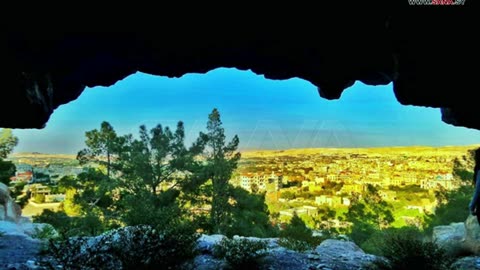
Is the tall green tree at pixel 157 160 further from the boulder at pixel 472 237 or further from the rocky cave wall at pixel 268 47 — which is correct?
the boulder at pixel 472 237

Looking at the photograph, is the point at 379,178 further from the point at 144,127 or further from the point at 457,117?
the point at 457,117

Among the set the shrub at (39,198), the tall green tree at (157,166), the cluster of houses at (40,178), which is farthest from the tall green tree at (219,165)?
the shrub at (39,198)

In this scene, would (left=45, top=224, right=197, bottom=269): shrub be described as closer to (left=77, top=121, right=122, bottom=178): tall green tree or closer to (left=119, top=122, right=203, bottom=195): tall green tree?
(left=119, top=122, right=203, bottom=195): tall green tree

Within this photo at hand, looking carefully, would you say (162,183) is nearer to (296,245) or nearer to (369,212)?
(296,245)

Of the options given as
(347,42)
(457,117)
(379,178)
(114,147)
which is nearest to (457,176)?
(379,178)

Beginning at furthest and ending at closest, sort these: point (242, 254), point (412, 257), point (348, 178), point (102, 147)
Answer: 1. point (348, 178)
2. point (102, 147)
3. point (242, 254)
4. point (412, 257)

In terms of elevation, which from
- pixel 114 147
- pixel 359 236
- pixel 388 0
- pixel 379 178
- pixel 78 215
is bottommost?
pixel 359 236

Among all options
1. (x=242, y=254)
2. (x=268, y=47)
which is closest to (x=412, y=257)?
(x=242, y=254)

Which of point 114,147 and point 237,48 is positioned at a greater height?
point 237,48
